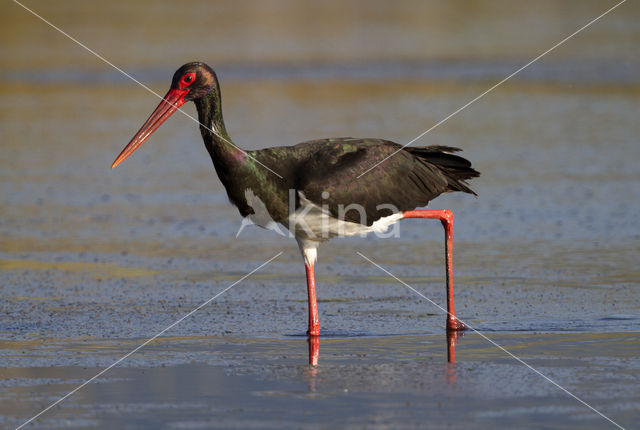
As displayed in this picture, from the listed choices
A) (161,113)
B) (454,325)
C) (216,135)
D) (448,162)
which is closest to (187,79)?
(161,113)

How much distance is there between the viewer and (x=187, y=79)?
739 cm

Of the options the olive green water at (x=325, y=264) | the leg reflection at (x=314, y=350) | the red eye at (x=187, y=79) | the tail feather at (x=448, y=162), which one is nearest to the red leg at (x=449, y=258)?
the olive green water at (x=325, y=264)

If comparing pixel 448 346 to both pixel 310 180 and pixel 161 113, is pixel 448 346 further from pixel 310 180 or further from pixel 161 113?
pixel 161 113

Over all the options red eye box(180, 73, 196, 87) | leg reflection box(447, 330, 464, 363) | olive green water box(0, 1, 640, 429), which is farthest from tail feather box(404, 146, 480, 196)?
red eye box(180, 73, 196, 87)

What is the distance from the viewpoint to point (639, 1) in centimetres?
3173

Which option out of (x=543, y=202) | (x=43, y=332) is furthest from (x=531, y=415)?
(x=543, y=202)

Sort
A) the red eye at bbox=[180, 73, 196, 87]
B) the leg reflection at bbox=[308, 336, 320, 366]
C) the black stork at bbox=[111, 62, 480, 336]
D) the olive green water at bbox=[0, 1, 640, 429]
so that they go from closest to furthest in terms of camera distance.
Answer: the olive green water at bbox=[0, 1, 640, 429], the leg reflection at bbox=[308, 336, 320, 366], the black stork at bbox=[111, 62, 480, 336], the red eye at bbox=[180, 73, 196, 87]

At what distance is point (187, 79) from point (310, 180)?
1035 millimetres

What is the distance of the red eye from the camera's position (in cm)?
737

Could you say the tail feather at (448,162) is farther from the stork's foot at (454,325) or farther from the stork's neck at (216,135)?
the stork's neck at (216,135)

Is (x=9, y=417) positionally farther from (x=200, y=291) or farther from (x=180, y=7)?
(x=180, y=7)

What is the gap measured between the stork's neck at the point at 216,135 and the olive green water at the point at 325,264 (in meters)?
1.03

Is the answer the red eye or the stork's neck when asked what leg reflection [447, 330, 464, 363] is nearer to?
the stork's neck

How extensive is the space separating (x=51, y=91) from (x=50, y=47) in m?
6.36
